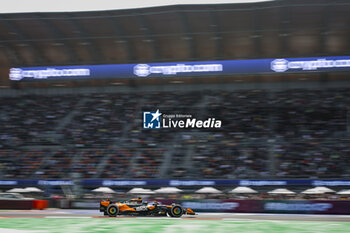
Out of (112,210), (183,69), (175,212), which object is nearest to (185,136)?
(183,69)

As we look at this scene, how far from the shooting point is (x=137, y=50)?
143 feet

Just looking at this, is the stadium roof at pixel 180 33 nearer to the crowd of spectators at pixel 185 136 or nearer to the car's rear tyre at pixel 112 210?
the crowd of spectators at pixel 185 136

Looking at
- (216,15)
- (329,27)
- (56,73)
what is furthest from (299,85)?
(56,73)

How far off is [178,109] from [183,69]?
3977 millimetres

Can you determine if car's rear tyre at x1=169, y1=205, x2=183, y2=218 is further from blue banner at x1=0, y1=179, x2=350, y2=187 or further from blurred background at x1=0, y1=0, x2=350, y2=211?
blue banner at x1=0, y1=179, x2=350, y2=187

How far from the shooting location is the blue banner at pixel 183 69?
1577 inches

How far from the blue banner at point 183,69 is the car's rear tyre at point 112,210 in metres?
21.3

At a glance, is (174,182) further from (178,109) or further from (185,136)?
(178,109)

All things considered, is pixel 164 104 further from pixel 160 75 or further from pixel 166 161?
pixel 166 161

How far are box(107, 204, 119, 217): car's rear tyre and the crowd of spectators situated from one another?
40.7ft

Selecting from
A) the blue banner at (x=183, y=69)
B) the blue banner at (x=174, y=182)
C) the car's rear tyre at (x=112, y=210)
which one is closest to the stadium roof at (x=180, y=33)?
the blue banner at (x=183, y=69)

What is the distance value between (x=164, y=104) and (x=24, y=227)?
25.2m

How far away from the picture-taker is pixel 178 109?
4356 cm

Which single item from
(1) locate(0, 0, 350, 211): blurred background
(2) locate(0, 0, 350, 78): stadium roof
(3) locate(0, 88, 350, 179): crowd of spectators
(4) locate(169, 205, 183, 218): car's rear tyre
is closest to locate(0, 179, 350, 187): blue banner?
(1) locate(0, 0, 350, 211): blurred background
